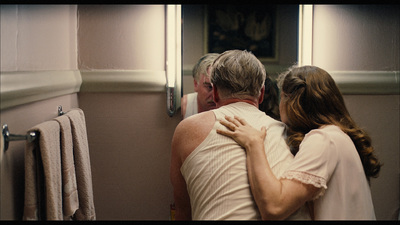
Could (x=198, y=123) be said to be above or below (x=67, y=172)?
above

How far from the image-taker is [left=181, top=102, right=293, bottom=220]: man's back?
824mm

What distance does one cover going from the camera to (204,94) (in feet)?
4.20

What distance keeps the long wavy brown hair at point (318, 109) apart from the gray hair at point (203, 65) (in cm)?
38

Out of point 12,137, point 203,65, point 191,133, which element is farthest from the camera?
point 203,65

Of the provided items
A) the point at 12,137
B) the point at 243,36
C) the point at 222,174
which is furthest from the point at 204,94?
the point at 12,137

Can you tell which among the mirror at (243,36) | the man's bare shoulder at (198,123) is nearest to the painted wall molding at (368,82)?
the mirror at (243,36)

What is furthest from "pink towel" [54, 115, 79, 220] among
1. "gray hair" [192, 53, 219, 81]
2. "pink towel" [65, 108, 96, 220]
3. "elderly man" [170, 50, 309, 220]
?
"gray hair" [192, 53, 219, 81]

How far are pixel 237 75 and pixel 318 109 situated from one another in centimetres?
18

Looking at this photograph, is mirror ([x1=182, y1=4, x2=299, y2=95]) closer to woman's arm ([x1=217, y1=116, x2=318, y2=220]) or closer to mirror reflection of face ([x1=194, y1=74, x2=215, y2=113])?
mirror reflection of face ([x1=194, y1=74, x2=215, y2=113])

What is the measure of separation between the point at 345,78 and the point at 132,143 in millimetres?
683

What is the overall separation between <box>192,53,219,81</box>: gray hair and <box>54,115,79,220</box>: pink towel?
0.44 m

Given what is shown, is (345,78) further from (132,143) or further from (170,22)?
(132,143)

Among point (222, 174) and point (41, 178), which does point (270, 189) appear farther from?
point (41, 178)

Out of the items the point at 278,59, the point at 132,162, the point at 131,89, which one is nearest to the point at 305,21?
the point at 278,59
